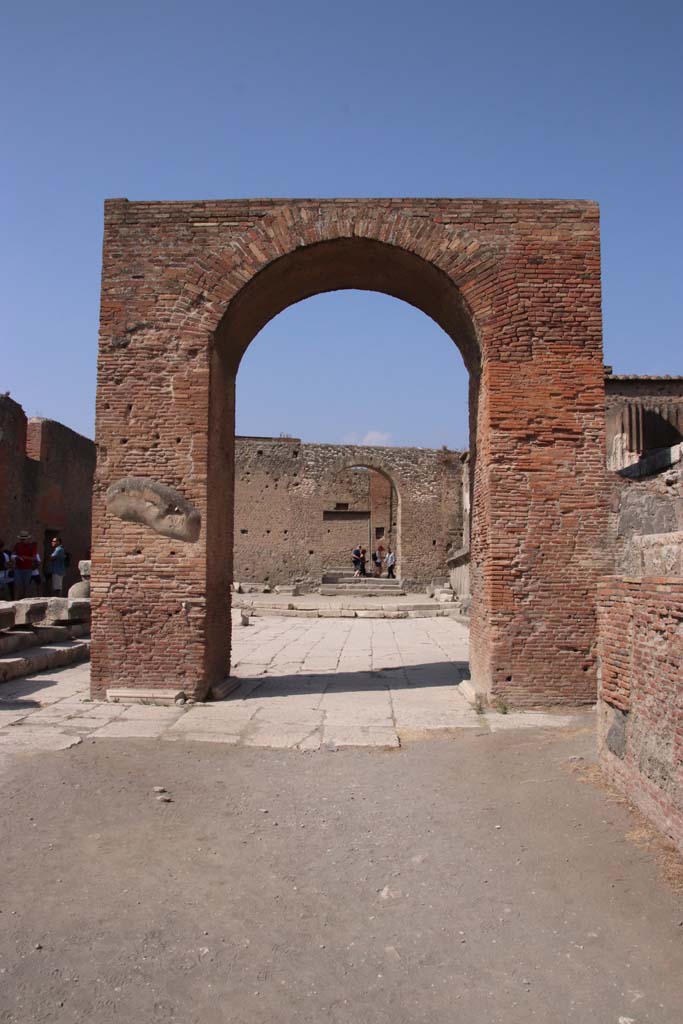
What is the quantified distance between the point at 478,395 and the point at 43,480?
15079 mm

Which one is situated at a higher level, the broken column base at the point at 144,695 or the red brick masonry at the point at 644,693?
the red brick masonry at the point at 644,693

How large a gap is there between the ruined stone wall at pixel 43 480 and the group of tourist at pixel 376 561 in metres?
10.4

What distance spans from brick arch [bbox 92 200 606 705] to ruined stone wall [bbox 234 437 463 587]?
2068 centimetres

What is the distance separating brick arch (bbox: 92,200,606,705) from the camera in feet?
25.3

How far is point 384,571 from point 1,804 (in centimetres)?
3098

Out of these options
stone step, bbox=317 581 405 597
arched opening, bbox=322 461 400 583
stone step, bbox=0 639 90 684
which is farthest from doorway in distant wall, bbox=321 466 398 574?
stone step, bbox=0 639 90 684

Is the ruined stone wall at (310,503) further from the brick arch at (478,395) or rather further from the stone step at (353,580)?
the brick arch at (478,395)

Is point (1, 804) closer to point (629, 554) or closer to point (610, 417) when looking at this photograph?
point (629, 554)

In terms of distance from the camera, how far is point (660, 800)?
432 cm

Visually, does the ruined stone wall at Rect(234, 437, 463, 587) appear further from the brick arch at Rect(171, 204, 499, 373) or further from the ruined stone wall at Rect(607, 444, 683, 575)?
the brick arch at Rect(171, 204, 499, 373)

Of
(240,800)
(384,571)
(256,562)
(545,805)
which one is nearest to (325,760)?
(240,800)

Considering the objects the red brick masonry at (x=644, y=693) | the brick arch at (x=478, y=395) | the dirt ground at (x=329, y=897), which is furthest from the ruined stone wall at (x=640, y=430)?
the dirt ground at (x=329, y=897)

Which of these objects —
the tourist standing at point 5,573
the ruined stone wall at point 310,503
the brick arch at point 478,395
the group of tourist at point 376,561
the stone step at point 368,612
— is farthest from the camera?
the group of tourist at point 376,561

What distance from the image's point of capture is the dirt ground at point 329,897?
2.92 metres
